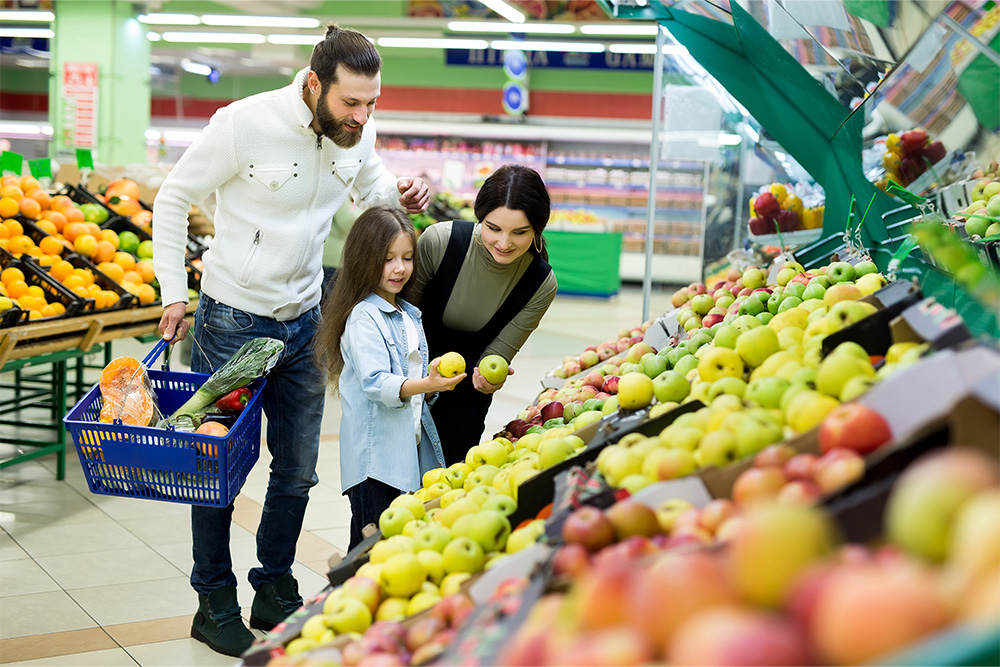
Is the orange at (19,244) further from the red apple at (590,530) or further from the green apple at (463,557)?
the red apple at (590,530)

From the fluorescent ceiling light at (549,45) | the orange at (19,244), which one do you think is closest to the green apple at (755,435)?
A: the orange at (19,244)

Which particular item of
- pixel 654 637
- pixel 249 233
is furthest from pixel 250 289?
pixel 654 637

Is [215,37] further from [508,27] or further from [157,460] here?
[157,460]

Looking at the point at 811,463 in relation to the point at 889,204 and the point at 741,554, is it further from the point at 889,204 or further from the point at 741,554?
the point at 889,204

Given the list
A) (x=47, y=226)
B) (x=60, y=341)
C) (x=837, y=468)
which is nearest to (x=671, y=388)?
(x=837, y=468)

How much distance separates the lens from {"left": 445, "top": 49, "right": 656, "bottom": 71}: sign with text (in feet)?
50.4

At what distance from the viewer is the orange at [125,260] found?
461cm

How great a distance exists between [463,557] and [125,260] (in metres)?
3.81

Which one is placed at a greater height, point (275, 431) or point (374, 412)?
point (374, 412)

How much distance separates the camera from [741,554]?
77cm

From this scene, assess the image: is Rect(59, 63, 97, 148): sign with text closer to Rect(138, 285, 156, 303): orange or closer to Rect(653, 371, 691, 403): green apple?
Rect(138, 285, 156, 303): orange

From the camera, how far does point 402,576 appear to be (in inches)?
54.8

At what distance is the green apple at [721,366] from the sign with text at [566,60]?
47.1ft

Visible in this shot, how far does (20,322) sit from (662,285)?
5.09 metres
